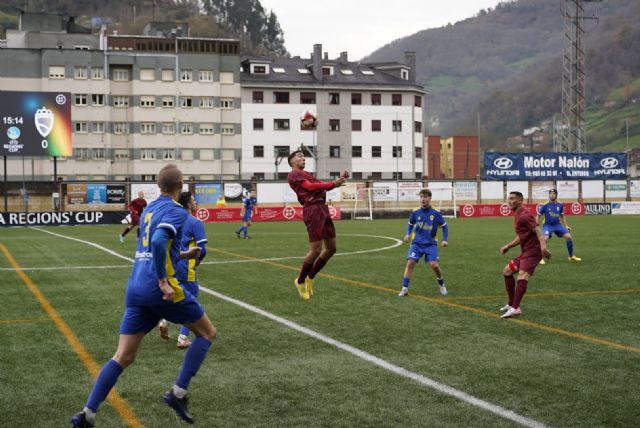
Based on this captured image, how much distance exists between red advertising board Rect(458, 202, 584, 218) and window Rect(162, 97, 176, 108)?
38740 millimetres

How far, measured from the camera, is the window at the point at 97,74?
8225cm

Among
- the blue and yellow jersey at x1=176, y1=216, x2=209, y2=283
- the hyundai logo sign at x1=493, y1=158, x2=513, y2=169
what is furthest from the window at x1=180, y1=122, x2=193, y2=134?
the blue and yellow jersey at x1=176, y1=216, x2=209, y2=283

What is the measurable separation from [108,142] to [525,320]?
7628cm

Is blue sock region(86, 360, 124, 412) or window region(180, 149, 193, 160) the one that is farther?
window region(180, 149, 193, 160)

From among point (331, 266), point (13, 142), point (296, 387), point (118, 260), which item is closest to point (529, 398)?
point (296, 387)

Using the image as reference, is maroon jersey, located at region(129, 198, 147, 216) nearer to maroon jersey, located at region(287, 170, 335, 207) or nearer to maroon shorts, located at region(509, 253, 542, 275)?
maroon jersey, located at region(287, 170, 335, 207)

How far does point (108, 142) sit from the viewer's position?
82.8m

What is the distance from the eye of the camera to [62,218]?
158ft

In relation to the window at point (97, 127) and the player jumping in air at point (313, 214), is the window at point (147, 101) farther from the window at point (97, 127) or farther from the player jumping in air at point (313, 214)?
the player jumping in air at point (313, 214)

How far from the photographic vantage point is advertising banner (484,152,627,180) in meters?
60.4

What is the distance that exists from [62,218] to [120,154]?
3650cm

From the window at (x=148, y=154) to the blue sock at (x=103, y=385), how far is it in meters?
79.8

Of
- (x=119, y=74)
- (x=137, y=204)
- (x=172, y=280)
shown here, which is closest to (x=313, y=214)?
(x=172, y=280)

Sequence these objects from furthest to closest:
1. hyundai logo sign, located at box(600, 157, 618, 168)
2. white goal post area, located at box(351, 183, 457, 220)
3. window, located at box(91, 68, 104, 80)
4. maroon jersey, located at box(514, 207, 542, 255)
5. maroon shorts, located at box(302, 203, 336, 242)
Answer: window, located at box(91, 68, 104, 80) → hyundai logo sign, located at box(600, 157, 618, 168) → white goal post area, located at box(351, 183, 457, 220) → maroon shorts, located at box(302, 203, 336, 242) → maroon jersey, located at box(514, 207, 542, 255)
